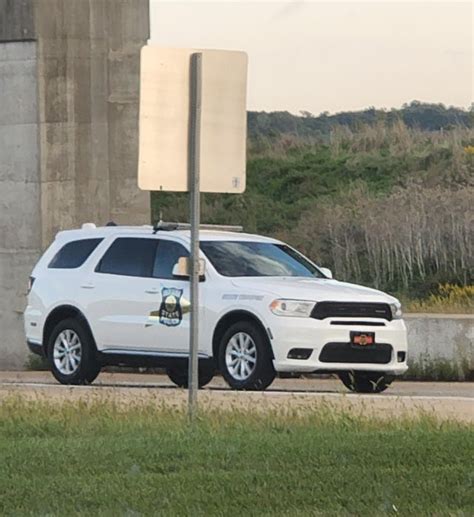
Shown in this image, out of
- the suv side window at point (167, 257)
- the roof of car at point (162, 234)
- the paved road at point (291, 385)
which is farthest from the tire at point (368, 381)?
the suv side window at point (167, 257)

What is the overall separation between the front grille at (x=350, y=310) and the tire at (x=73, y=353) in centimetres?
295

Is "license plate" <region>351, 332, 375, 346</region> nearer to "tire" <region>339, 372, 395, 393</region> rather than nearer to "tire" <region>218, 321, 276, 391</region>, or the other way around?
"tire" <region>339, 372, 395, 393</region>

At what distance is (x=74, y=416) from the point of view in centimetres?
1320

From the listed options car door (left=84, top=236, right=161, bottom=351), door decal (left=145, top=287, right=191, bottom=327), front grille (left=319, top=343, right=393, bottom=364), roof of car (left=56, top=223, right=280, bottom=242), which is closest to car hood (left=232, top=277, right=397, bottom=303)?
front grille (left=319, top=343, right=393, bottom=364)

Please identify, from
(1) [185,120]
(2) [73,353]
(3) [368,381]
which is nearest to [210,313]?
(3) [368,381]

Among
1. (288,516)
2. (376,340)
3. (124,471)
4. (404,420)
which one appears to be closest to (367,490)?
(288,516)

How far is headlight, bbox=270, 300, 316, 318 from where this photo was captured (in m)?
17.5

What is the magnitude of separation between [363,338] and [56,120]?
10349mm

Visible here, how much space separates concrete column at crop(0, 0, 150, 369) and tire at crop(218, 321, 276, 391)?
9176 millimetres

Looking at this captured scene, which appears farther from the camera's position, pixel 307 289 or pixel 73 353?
pixel 73 353

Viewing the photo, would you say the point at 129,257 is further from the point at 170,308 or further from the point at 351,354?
the point at 351,354

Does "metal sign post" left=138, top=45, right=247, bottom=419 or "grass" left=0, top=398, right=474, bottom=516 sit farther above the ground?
"metal sign post" left=138, top=45, right=247, bottom=419

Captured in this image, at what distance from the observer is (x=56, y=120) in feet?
87.8

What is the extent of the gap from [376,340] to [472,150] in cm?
4325
